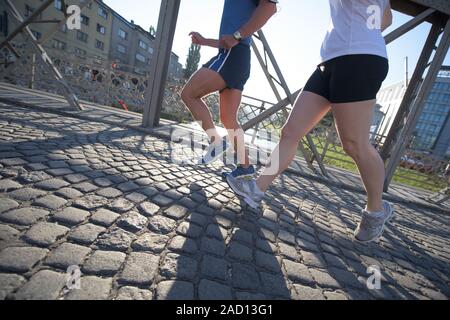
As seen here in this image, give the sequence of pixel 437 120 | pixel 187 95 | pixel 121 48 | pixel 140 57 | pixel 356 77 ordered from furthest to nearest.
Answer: pixel 437 120
pixel 140 57
pixel 121 48
pixel 187 95
pixel 356 77

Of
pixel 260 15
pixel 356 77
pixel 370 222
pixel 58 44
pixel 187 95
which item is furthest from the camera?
pixel 58 44

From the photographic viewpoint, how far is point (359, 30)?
5.48 ft

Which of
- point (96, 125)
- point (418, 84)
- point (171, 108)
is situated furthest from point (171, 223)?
point (171, 108)

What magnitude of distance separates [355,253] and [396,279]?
291 millimetres

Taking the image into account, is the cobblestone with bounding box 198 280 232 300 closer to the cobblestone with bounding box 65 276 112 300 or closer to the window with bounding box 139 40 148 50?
the cobblestone with bounding box 65 276 112 300

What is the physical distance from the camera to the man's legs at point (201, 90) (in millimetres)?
2326

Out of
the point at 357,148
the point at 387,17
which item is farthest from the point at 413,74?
the point at 357,148

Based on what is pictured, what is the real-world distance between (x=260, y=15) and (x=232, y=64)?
459 millimetres

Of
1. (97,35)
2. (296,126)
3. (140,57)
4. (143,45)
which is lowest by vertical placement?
(296,126)

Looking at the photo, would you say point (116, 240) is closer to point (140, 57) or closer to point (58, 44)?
point (58, 44)

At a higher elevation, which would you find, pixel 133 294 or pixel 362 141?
pixel 362 141

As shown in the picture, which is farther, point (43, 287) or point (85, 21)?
point (85, 21)

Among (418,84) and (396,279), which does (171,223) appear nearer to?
(396,279)
